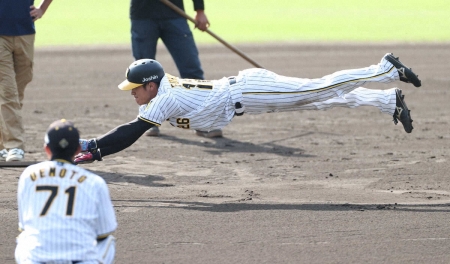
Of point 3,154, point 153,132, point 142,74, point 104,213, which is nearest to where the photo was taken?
point 104,213

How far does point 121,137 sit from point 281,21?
2057 cm

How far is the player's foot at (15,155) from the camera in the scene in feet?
28.2

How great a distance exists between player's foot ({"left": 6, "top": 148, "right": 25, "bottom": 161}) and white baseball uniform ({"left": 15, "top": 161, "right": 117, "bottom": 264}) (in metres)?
4.45

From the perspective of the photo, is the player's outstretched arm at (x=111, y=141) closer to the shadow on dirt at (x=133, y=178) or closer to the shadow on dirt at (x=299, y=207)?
the shadow on dirt at (x=299, y=207)

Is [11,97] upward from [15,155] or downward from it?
upward

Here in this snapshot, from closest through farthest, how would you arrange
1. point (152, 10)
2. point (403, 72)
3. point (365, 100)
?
point (403, 72), point (365, 100), point (152, 10)

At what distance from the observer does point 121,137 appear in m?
7.03

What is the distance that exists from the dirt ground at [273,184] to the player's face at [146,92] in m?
1.00

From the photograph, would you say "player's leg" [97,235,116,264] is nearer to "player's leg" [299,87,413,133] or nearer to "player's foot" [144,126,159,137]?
"player's leg" [299,87,413,133]

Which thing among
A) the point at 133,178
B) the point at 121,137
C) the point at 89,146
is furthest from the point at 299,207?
the point at 133,178

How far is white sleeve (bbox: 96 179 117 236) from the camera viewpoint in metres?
4.29

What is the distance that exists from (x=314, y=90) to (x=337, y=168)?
1.44m

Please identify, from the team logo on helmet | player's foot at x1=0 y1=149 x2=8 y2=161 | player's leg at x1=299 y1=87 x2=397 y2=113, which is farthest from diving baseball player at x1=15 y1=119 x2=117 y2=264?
player's foot at x1=0 y1=149 x2=8 y2=161

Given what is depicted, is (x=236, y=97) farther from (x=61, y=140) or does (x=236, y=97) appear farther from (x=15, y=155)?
(x=61, y=140)
